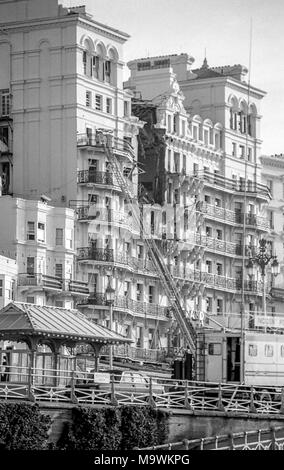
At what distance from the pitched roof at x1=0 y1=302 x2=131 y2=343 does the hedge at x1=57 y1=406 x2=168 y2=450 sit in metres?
6.73

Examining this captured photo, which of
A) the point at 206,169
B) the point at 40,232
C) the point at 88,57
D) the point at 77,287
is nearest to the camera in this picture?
the point at 40,232

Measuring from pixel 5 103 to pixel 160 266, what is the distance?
15.6 m

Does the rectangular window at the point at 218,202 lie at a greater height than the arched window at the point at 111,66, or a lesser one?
lesser

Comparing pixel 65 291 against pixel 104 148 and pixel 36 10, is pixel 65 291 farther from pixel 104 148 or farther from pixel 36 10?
pixel 36 10

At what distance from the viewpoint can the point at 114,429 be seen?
227ft

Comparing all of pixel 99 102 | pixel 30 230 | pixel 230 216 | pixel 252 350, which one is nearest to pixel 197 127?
pixel 230 216

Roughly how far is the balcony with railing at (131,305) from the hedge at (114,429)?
45025mm

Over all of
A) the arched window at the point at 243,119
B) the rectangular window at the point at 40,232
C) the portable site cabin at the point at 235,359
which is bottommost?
the portable site cabin at the point at 235,359

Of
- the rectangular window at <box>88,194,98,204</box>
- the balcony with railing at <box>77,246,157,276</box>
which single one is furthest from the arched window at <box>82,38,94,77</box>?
the balcony with railing at <box>77,246,157,276</box>

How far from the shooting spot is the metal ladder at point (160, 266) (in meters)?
120

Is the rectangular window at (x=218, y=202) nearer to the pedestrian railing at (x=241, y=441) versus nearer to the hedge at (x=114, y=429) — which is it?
the pedestrian railing at (x=241, y=441)

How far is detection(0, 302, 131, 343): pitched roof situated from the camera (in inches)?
2977

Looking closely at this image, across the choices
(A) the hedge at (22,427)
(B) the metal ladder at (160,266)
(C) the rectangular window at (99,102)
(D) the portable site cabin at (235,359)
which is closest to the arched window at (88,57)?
(C) the rectangular window at (99,102)

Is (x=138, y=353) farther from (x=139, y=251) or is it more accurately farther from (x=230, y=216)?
(x=230, y=216)
